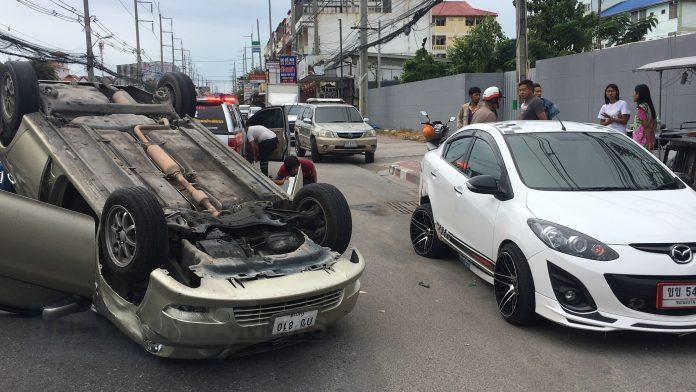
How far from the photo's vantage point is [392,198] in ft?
35.5

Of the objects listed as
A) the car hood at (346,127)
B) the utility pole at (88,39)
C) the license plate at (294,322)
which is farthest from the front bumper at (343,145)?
the utility pole at (88,39)

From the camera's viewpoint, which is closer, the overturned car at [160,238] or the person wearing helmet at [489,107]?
the overturned car at [160,238]

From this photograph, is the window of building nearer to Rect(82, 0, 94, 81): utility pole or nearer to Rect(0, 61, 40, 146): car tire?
Rect(82, 0, 94, 81): utility pole

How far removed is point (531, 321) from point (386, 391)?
58.1 inches

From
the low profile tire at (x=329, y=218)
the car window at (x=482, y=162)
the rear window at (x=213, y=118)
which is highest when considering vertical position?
the rear window at (x=213, y=118)

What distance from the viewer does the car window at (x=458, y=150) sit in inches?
233

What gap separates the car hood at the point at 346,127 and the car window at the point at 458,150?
985 cm

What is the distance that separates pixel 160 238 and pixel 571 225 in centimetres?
278

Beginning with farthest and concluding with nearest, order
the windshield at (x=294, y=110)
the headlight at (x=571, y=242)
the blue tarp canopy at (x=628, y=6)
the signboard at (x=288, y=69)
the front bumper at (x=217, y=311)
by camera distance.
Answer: the blue tarp canopy at (x=628, y=6) < the signboard at (x=288, y=69) < the windshield at (x=294, y=110) < the headlight at (x=571, y=242) < the front bumper at (x=217, y=311)

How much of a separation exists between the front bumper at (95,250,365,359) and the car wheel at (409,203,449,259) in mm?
2788

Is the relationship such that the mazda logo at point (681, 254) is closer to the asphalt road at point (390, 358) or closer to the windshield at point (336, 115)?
the asphalt road at point (390, 358)

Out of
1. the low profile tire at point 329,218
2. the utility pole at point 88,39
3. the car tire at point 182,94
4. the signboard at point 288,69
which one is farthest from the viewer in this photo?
the signboard at point 288,69

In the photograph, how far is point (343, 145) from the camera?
16.0 metres

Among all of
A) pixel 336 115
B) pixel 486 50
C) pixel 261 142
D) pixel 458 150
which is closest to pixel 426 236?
pixel 458 150
